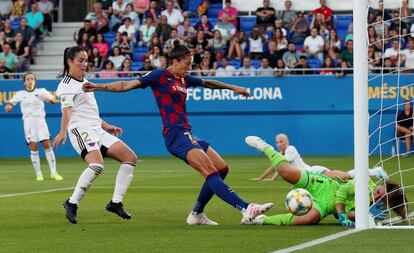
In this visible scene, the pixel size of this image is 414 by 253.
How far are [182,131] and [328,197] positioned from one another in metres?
1.76

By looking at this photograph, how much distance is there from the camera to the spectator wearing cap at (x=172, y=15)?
32.0 metres

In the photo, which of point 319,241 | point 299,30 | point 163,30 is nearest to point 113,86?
point 319,241

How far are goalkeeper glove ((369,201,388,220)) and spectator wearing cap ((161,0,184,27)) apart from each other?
21074 millimetres

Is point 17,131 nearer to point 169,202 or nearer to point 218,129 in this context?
point 218,129

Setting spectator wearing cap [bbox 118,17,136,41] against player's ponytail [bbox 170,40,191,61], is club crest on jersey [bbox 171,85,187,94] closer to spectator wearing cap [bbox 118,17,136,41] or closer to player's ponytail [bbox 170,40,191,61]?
player's ponytail [bbox 170,40,191,61]

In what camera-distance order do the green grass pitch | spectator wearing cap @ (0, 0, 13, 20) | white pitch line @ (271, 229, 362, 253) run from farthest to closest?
spectator wearing cap @ (0, 0, 13, 20) < the green grass pitch < white pitch line @ (271, 229, 362, 253)

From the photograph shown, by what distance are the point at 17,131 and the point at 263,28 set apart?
762cm

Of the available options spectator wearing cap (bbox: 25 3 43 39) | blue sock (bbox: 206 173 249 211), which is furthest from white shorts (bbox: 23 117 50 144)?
blue sock (bbox: 206 173 249 211)

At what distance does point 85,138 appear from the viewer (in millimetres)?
12781

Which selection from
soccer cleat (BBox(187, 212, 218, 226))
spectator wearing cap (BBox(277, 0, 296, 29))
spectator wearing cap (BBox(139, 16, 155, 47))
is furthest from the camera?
spectator wearing cap (BBox(139, 16, 155, 47))

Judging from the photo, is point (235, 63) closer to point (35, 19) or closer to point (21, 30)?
point (21, 30)

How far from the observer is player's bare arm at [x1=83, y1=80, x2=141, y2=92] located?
1125cm

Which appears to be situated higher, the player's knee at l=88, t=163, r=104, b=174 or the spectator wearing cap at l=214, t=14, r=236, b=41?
the spectator wearing cap at l=214, t=14, r=236, b=41

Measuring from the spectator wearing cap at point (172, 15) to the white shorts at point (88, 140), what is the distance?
759 inches
